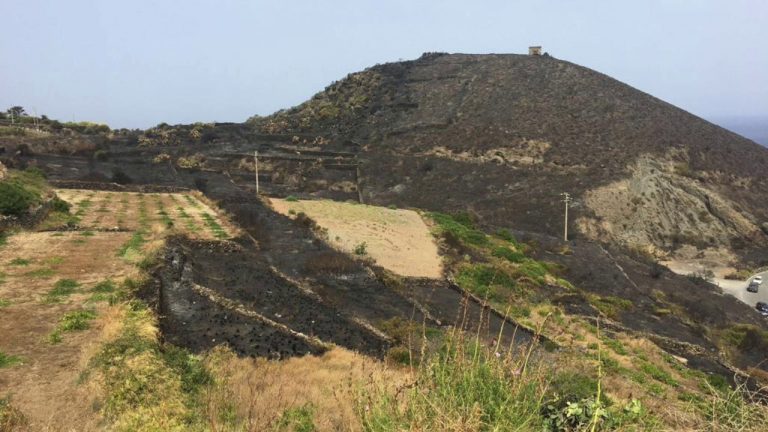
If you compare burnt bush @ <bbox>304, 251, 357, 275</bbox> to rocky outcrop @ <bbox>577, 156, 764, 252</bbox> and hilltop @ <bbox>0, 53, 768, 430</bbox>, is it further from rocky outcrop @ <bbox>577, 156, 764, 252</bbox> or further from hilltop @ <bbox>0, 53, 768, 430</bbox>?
rocky outcrop @ <bbox>577, 156, 764, 252</bbox>

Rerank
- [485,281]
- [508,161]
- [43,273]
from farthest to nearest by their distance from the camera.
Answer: [508,161] < [485,281] < [43,273]

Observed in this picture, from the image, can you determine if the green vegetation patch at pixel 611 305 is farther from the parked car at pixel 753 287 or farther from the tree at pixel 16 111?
the tree at pixel 16 111

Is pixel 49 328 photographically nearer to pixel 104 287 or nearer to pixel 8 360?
pixel 8 360

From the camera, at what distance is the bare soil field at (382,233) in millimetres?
29000

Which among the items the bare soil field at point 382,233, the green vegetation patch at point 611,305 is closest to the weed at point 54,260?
the bare soil field at point 382,233

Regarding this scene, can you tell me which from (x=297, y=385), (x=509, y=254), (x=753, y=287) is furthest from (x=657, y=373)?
(x=753, y=287)

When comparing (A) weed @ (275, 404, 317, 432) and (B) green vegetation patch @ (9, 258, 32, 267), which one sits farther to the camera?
(B) green vegetation patch @ (9, 258, 32, 267)

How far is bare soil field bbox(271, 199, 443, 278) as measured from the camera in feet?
95.1

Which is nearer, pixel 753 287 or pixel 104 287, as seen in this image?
pixel 104 287

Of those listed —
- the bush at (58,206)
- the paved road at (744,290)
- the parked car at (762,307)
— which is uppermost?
the bush at (58,206)

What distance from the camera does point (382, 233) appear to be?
113 feet

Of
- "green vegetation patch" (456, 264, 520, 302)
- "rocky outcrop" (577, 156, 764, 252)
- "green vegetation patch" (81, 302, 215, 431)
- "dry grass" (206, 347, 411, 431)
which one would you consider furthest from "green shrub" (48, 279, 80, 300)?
"rocky outcrop" (577, 156, 764, 252)

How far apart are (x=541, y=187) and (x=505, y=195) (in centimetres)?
432

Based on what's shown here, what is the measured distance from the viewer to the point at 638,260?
44.3 m
